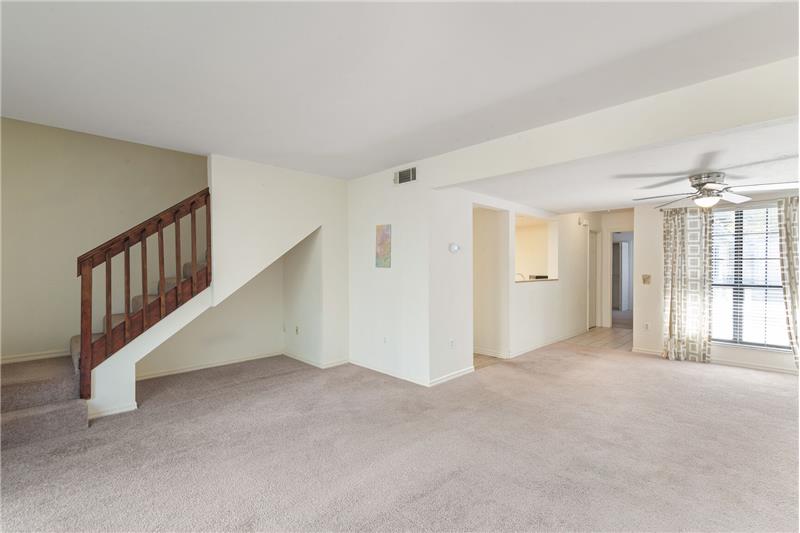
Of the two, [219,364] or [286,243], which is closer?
[286,243]

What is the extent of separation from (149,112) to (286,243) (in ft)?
6.60

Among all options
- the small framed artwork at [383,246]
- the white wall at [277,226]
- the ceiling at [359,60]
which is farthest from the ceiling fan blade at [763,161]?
the white wall at [277,226]

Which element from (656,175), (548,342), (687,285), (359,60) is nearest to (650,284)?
(687,285)

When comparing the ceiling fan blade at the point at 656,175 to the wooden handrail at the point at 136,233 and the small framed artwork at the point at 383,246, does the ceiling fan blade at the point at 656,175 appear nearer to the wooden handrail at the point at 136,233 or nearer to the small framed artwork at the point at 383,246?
the small framed artwork at the point at 383,246

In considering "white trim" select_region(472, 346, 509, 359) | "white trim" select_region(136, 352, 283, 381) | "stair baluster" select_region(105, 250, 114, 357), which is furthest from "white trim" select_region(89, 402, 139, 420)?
"white trim" select_region(472, 346, 509, 359)

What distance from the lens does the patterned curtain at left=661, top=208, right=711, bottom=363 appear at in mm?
5367

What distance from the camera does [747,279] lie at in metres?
5.14

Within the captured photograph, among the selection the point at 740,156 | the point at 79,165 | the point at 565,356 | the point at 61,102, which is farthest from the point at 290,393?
the point at 740,156

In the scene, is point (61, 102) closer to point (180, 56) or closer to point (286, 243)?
point (180, 56)

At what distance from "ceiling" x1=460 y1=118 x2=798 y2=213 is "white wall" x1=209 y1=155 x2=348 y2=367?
6.52ft

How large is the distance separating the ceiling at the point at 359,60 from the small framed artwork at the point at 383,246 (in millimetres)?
1596

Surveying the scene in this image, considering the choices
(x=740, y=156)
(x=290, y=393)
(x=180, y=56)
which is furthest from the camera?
(x=290, y=393)

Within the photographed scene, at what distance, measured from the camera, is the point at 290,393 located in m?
4.01

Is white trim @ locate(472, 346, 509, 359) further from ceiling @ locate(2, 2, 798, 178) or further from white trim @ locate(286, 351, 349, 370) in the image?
ceiling @ locate(2, 2, 798, 178)
